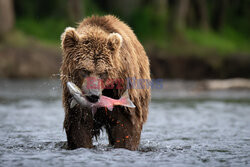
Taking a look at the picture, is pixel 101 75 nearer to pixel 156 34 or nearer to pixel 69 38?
pixel 69 38

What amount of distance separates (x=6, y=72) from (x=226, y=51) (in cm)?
995

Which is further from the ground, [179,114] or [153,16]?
[153,16]

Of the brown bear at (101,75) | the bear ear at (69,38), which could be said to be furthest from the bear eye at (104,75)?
the bear ear at (69,38)

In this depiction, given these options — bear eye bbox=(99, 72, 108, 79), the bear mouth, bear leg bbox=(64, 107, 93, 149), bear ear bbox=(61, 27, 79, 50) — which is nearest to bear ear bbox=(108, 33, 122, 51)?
bear eye bbox=(99, 72, 108, 79)

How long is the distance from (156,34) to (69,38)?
1788 centimetres

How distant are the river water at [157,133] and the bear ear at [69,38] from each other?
148 centimetres

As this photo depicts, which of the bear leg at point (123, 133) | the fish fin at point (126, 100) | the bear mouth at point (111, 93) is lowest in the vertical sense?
the bear leg at point (123, 133)

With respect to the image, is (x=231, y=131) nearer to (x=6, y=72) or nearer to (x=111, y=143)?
(x=111, y=143)

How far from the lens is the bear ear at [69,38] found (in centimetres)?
701

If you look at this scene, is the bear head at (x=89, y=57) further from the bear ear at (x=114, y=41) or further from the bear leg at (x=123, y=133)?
the bear leg at (x=123, y=133)

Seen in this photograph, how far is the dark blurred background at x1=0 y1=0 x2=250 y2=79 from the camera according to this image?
2138cm

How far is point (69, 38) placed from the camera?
7.09 metres

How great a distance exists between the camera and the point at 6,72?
2078cm

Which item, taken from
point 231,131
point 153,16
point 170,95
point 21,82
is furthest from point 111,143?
point 153,16
